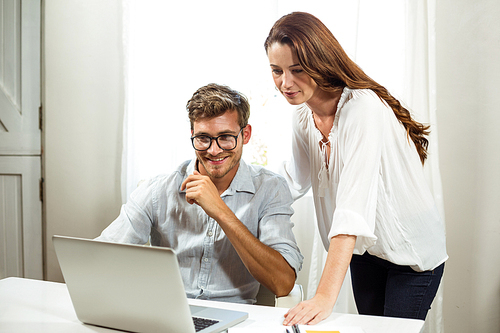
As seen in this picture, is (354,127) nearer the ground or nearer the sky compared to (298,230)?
nearer the sky

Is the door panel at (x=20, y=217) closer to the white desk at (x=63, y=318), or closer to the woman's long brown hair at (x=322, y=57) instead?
the white desk at (x=63, y=318)

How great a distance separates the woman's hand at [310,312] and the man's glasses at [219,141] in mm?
673

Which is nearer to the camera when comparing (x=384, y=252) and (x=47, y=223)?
(x=384, y=252)

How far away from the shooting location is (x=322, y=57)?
1.24 meters

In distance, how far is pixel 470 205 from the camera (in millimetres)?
2031

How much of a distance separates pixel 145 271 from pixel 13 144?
214 cm

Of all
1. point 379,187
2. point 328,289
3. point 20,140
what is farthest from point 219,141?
point 20,140

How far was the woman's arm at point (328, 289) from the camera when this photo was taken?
97 centimetres

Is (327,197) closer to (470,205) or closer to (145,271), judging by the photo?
(145,271)

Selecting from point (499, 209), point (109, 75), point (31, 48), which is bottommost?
point (499, 209)

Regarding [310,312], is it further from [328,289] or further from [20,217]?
[20,217]

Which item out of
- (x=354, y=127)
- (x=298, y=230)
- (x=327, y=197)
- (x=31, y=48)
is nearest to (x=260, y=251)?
(x=327, y=197)

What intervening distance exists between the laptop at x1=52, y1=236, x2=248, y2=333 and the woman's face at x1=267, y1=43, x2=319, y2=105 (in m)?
0.66

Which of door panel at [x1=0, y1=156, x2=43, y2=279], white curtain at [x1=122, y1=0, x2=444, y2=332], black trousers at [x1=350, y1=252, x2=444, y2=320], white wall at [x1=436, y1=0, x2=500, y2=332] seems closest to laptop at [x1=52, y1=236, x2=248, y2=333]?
black trousers at [x1=350, y1=252, x2=444, y2=320]
